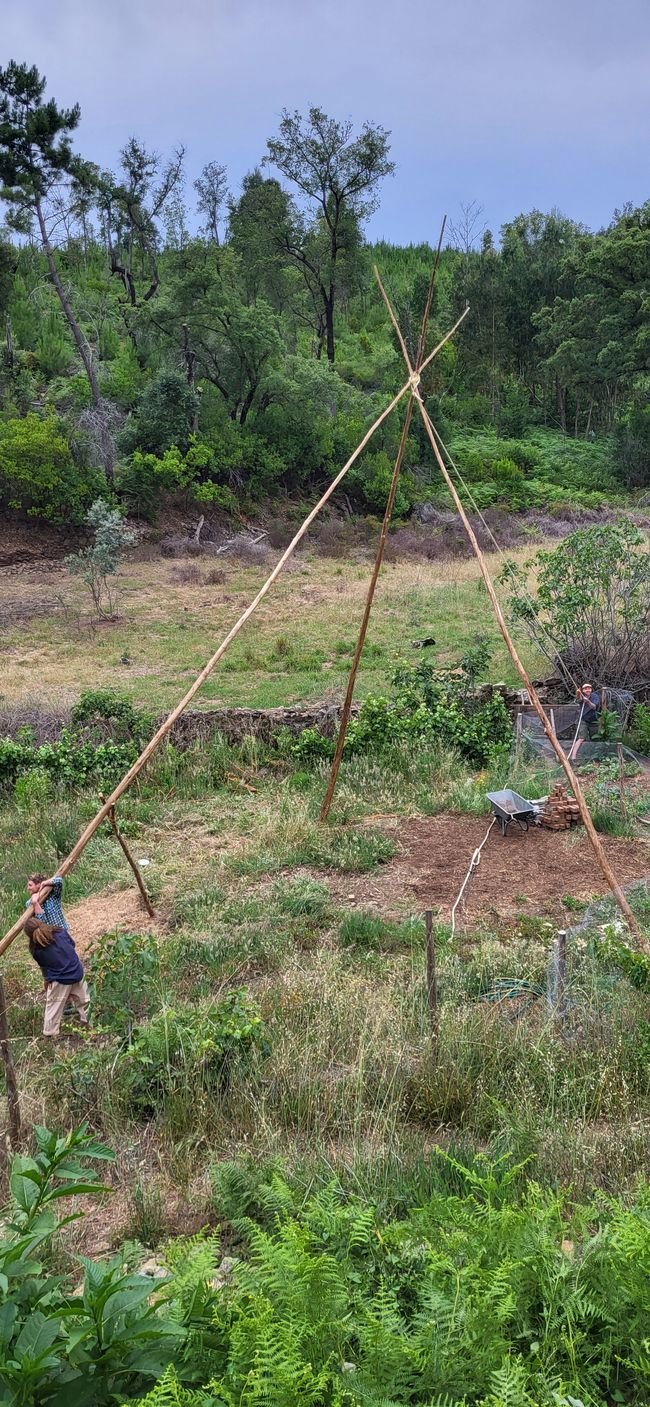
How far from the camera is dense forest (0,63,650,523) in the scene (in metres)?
23.8

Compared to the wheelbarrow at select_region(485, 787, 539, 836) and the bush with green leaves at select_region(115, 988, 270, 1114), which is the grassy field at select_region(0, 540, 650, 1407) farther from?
the wheelbarrow at select_region(485, 787, 539, 836)

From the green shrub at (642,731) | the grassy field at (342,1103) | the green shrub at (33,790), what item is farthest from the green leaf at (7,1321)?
the green shrub at (642,731)

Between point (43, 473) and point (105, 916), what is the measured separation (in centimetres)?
1848

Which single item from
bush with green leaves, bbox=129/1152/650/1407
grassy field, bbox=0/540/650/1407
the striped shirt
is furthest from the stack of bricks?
bush with green leaves, bbox=129/1152/650/1407

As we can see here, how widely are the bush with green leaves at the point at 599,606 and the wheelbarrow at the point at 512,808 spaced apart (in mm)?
3514

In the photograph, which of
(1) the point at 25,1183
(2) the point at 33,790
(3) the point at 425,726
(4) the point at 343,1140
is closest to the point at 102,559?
(2) the point at 33,790

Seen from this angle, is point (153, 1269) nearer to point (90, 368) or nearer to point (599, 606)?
point (599, 606)

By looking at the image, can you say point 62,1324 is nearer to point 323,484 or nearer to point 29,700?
point 29,700

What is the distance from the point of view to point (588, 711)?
9992 millimetres

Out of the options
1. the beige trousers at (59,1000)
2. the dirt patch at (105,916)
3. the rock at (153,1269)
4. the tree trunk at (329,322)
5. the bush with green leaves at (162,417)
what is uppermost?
the tree trunk at (329,322)

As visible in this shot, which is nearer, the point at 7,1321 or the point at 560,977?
the point at 7,1321

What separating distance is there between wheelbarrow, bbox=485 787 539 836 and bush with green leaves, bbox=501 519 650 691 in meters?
3.51

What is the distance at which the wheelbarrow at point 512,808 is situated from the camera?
7.63m

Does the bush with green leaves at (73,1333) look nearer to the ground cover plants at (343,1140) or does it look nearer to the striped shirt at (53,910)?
the ground cover plants at (343,1140)
